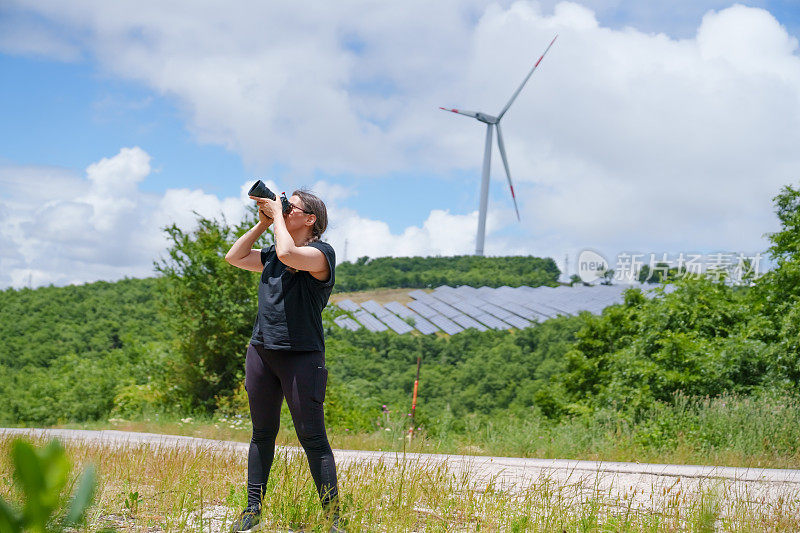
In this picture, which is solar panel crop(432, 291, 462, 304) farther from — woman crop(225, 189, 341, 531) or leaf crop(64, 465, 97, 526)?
leaf crop(64, 465, 97, 526)

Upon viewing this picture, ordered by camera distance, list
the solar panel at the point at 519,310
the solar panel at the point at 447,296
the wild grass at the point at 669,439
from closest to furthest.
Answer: the wild grass at the point at 669,439 < the solar panel at the point at 519,310 < the solar panel at the point at 447,296

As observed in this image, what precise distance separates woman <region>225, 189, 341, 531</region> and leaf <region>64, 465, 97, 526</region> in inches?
109

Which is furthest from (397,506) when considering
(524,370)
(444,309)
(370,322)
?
(444,309)

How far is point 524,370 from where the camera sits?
91.0 feet

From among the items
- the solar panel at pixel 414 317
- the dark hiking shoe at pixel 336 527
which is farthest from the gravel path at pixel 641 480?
the solar panel at pixel 414 317

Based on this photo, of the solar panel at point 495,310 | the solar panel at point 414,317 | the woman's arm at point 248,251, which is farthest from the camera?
the solar panel at point 495,310

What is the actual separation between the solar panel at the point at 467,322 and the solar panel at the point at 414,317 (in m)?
1.55

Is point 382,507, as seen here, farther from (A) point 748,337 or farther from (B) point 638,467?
(A) point 748,337

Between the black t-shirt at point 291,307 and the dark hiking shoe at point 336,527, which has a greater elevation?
the black t-shirt at point 291,307

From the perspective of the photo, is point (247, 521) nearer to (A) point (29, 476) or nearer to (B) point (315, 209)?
(B) point (315, 209)

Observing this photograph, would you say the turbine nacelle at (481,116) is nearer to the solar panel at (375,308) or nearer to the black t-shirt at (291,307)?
the solar panel at (375,308)

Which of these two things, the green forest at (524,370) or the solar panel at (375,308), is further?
the solar panel at (375,308)

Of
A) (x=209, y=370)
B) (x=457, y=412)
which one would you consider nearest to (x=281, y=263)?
(x=209, y=370)

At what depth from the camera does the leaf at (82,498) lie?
1.72ft
